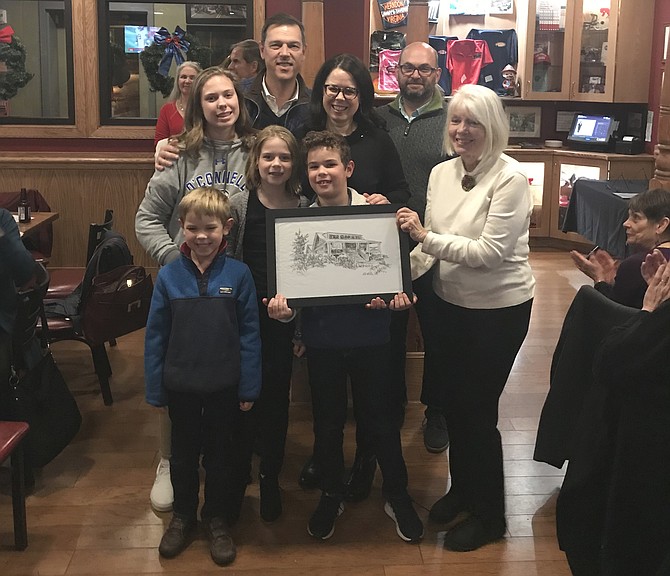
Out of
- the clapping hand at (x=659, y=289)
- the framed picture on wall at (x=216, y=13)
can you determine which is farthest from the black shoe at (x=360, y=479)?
the framed picture on wall at (x=216, y=13)

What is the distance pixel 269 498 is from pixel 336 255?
88 centimetres

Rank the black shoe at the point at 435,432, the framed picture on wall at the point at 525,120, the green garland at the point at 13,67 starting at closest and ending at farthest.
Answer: the black shoe at the point at 435,432 → the green garland at the point at 13,67 → the framed picture on wall at the point at 525,120

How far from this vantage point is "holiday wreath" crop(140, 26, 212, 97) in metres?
5.66

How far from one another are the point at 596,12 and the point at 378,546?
6.18 m

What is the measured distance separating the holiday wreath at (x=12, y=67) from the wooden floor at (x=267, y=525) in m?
2.98

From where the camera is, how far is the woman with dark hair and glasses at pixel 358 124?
102 inches

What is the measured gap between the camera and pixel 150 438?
3381 mm

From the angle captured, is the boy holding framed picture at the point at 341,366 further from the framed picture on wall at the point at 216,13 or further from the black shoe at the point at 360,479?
the framed picture on wall at the point at 216,13

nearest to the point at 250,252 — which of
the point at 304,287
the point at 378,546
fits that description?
the point at 304,287

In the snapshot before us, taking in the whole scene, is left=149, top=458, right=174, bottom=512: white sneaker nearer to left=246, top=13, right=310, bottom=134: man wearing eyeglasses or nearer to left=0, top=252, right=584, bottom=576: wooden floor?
left=0, top=252, right=584, bottom=576: wooden floor

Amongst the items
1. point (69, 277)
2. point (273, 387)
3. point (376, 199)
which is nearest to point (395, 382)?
point (273, 387)

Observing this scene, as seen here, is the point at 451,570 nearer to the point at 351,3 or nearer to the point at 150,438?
the point at 150,438

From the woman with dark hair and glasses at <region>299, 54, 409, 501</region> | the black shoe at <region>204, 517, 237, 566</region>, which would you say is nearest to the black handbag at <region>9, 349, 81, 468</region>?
the black shoe at <region>204, 517, 237, 566</region>

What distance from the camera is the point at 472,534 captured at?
254 centimetres
